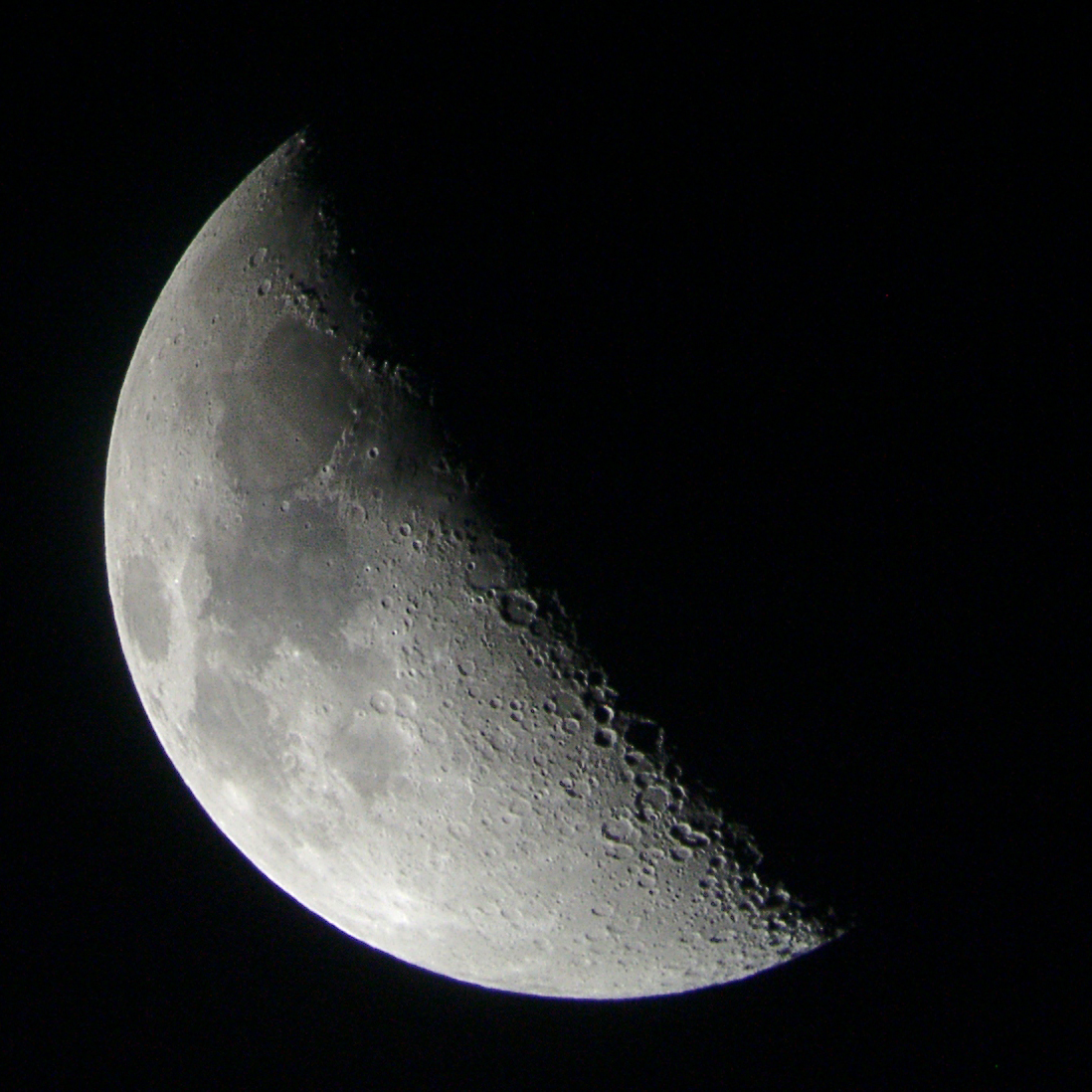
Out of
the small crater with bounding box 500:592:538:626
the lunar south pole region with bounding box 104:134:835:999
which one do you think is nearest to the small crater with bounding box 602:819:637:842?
the lunar south pole region with bounding box 104:134:835:999

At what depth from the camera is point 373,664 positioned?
214cm

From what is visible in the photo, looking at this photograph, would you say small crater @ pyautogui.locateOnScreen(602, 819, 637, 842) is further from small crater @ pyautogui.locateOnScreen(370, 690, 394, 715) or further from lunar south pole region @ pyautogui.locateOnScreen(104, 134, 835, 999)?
small crater @ pyautogui.locateOnScreen(370, 690, 394, 715)

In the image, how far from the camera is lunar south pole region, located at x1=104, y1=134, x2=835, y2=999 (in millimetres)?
2084

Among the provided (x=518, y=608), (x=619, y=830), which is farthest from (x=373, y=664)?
(x=619, y=830)

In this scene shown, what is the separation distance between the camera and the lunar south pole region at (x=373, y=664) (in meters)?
2.08

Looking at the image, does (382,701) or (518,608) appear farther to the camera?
(382,701)

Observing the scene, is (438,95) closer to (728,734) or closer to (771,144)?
(771,144)

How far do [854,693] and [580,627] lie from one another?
62 centimetres

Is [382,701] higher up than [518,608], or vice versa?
[518,608]

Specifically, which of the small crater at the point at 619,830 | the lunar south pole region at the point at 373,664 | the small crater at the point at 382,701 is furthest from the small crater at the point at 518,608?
the small crater at the point at 619,830

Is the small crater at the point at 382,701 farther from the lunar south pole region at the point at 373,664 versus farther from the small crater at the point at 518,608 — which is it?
the small crater at the point at 518,608

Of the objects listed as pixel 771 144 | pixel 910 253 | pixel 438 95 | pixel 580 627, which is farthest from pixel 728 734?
pixel 438 95

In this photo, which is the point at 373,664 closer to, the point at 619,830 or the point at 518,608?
the point at 518,608

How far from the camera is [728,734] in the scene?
80.6 inches
